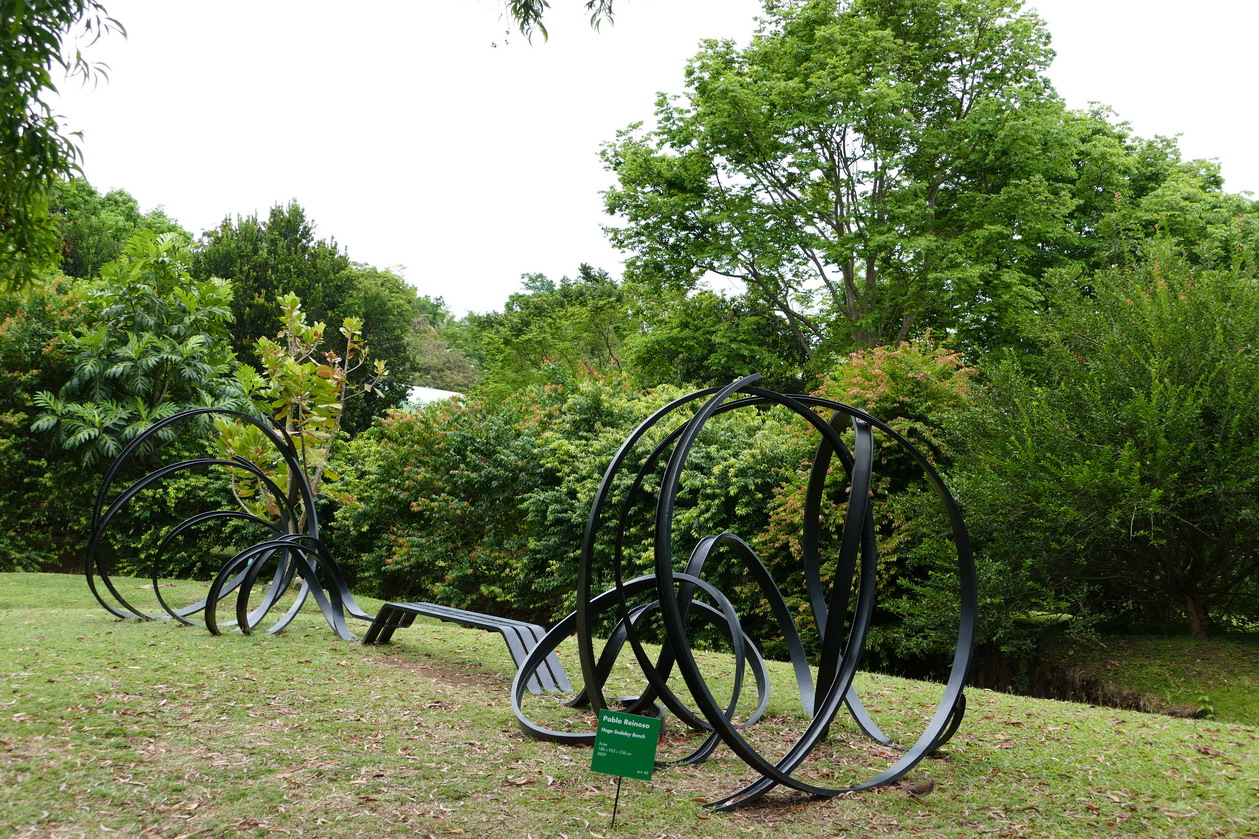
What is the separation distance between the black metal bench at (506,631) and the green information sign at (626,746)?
7.99 ft

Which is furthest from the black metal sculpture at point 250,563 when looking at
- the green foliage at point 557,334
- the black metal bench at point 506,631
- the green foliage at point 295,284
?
the green foliage at point 557,334

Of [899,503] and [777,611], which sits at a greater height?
[899,503]

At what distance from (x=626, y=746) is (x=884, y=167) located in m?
16.7

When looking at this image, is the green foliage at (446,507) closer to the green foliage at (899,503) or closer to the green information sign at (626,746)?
the green foliage at (899,503)

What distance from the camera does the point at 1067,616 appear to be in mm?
9391

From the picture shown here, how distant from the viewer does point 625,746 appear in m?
3.62

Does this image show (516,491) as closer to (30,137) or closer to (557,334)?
(30,137)

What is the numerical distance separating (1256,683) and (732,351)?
1369 centimetres

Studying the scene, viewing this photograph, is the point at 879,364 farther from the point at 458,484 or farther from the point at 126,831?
the point at 126,831

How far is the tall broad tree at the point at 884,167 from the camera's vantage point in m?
17.5

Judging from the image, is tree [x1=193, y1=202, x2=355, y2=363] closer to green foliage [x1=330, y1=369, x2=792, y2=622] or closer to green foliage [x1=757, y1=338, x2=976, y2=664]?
green foliage [x1=330, y1=369, x2=792, y2=622]

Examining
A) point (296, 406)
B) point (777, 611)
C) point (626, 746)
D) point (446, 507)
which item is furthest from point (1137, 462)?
point (446, 507)

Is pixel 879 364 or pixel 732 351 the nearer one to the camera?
pixel 879 364

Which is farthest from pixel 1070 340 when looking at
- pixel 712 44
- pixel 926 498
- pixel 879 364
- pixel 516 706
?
pixel 712 44
